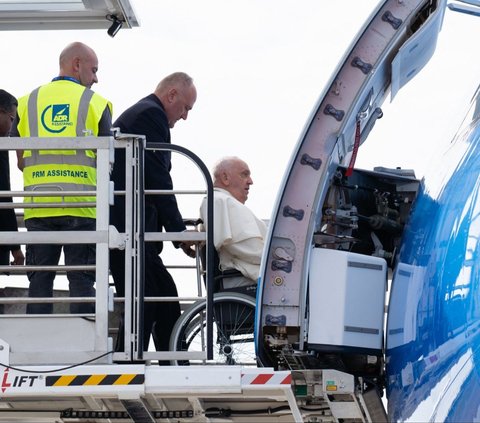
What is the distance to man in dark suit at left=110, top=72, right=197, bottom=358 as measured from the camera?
705cm

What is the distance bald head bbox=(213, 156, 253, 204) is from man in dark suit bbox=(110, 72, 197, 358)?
1.48ft

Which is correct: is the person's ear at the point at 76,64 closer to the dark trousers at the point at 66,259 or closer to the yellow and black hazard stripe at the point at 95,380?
the dark trousers at the point at 66,259

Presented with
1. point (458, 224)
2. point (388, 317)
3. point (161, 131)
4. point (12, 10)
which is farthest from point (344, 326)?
point (12, 10)

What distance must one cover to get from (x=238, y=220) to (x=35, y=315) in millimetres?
1468

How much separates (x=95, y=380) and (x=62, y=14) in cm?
Result: 266

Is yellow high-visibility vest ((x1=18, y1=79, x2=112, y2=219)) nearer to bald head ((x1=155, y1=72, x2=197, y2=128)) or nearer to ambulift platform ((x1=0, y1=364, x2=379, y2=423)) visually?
bald head ((x1=155, y1=72, x2=197, y2=128))

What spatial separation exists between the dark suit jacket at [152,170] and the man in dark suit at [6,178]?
28.0 inches

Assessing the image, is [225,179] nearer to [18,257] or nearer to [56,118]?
[56,118]

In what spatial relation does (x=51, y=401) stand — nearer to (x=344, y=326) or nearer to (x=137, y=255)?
(x=137, y=255)

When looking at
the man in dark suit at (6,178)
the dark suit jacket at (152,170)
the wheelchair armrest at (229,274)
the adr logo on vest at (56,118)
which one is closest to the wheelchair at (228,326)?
the wheelchair armrest at (229,274)

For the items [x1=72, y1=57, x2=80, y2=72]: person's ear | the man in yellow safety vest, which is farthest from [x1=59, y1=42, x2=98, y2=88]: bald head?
the man in yellow safety vest

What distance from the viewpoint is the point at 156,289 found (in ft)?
23.4

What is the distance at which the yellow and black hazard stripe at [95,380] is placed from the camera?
19.4ft

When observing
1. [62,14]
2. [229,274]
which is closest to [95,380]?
[229,274]
